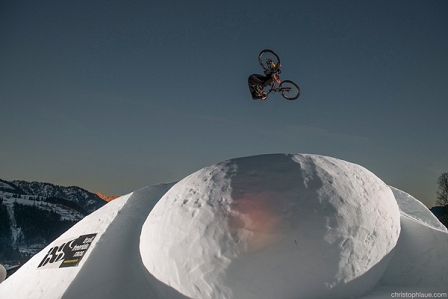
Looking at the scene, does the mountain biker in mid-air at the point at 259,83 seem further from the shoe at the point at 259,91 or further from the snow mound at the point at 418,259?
the snow mound at the point at 418,259

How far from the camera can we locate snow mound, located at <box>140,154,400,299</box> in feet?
18.1

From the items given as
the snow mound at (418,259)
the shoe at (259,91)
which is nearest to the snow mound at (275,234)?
the snow mound at (418,259)

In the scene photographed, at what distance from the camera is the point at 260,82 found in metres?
11.4

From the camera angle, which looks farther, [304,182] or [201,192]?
[201,192]

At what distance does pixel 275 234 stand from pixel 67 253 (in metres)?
5.97

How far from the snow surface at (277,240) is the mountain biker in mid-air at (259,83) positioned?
15.2 ft

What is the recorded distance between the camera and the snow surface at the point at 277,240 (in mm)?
5602

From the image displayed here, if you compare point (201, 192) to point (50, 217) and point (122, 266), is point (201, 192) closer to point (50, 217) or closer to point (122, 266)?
point (122, 266)

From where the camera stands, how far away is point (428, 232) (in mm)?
7199

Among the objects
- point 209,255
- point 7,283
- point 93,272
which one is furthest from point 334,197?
point 7,283

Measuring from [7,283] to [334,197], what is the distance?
9.62 metres

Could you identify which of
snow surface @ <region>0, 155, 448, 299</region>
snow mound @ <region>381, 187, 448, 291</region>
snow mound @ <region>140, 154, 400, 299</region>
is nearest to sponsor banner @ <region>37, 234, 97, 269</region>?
snow surface @ <region>0, 155, 448, 299</region>

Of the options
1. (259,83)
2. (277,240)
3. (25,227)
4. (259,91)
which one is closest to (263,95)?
(259,91)

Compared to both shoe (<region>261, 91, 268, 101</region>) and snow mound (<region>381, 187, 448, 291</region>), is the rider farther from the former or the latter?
snow mound (<region>381, 187, 448, 291</region>)
